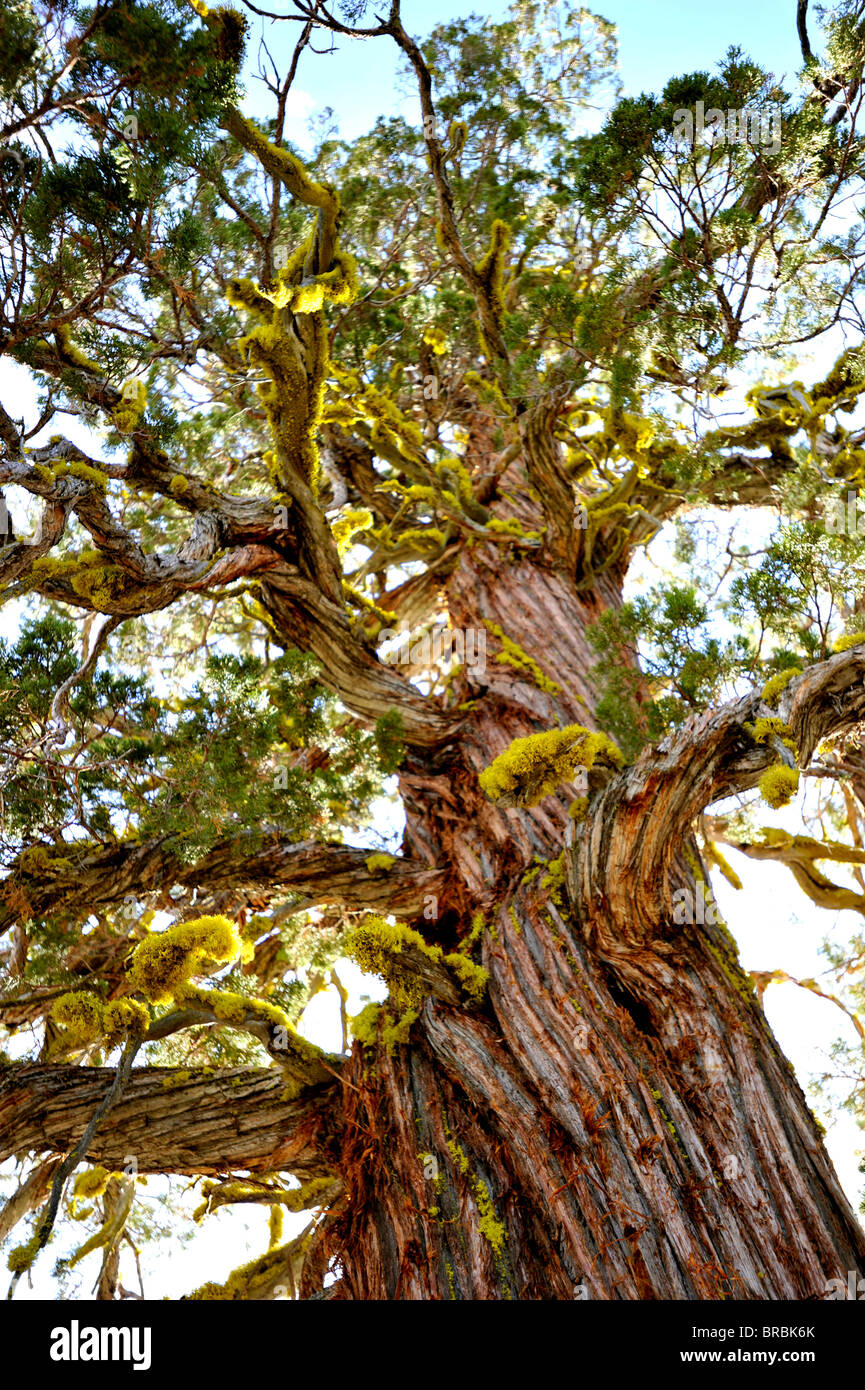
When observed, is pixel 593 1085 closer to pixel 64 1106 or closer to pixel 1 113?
pixel 64 1106

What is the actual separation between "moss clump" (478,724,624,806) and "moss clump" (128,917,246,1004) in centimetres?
123

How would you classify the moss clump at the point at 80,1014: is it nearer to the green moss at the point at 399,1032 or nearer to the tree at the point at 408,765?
the tree at the point at 408,765

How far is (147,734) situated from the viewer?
14.5 feet

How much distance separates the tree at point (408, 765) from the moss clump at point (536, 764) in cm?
2

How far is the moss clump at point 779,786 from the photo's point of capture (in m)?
3.16

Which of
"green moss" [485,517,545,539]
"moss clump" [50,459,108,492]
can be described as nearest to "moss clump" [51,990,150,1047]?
"moss clump" [50,459,108,492]

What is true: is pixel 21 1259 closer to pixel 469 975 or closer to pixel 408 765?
pixel 469 975

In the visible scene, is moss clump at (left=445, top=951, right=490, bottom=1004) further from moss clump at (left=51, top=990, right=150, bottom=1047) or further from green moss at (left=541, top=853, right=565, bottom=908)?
moss clump at (left=51, top=990, right=150, bottom=1047)

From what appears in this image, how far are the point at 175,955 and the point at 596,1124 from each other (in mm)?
1705

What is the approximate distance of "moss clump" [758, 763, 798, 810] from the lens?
316 cm

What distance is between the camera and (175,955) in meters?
3.81

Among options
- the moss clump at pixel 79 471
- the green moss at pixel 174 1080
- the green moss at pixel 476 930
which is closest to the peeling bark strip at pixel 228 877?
the green moss at pixel 476 930

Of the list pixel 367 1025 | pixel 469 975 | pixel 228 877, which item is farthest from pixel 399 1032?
pixel 228 877

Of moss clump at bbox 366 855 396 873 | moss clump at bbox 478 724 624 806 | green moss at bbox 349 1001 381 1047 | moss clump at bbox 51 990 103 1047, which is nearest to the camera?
moss clump at bbox 478 724 624 806
